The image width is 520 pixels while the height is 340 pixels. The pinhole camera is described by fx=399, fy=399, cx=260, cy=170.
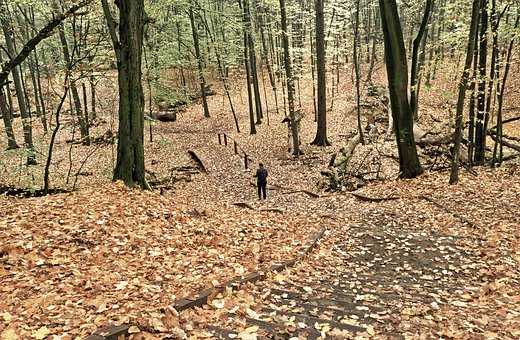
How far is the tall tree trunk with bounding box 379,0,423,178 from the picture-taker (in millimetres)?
14164

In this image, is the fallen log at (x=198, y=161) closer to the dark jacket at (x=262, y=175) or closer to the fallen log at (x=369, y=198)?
the dark jacket at (x=262, y=175)

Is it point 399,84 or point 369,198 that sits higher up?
point 399,84

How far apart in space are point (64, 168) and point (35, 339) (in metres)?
20.0

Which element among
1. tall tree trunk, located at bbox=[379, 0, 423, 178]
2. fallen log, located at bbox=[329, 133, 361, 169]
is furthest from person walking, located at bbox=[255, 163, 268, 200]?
tall tree trunk, located at bbox=[379, 0, 423, 178]

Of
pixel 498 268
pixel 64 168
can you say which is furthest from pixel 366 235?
pixel 64 168

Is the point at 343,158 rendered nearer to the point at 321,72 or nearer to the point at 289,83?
the point at 289,83

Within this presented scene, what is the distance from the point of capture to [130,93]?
10797 mm

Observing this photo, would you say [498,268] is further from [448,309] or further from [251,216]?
[251,216]

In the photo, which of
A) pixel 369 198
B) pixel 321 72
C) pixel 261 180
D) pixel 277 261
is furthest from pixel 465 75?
pixel 321 72

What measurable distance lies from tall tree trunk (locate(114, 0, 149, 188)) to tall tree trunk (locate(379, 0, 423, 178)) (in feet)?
27.9

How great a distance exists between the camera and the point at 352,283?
675cm

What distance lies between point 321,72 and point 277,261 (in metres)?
17.2

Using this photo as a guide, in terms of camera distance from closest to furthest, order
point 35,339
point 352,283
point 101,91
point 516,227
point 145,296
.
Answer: point 35,339
point 145,296
point 352,283
point 516,227
point 101,91

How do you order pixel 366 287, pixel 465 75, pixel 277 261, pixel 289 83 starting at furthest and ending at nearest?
pixel 289 83, pixel 465 75, pixel 277 261, pixel 366 287
